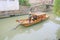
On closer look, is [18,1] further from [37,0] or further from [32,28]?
[32,28]

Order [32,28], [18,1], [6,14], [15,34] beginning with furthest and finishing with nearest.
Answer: [18,1], [6,14], [32,28], [15,34]

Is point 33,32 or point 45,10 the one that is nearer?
point 33,32

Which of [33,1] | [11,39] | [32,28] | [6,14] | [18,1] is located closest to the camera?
[11,39]

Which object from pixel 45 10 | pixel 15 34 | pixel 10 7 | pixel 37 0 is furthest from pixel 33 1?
pixel 15 34

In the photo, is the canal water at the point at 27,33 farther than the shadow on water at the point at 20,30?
No

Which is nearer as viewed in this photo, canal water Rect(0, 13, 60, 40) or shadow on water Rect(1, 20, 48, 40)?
canal water Rect(0, 13, 60, 40)

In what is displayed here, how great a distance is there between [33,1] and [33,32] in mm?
4604

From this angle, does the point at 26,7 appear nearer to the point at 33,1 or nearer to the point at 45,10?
the point at 33,1

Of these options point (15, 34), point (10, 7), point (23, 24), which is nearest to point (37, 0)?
point (10, 7)

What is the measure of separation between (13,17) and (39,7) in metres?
2.77

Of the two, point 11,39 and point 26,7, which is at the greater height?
point 26,7

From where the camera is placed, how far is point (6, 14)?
819cm

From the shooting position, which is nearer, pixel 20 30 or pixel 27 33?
pixel 27 33

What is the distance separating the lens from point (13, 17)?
8375 mm
